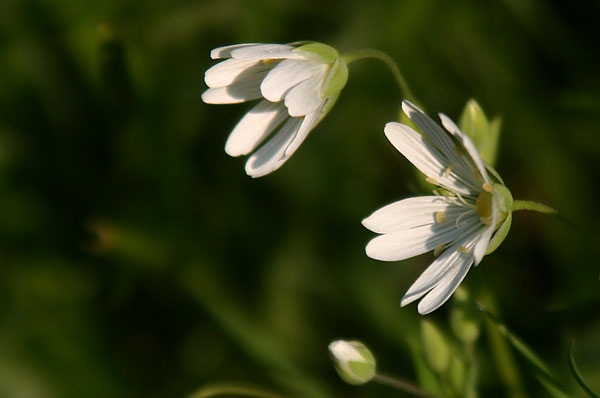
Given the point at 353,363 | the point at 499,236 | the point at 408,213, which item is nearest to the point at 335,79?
the point at 408,213

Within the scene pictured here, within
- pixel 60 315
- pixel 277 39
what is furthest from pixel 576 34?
pixel 60 315

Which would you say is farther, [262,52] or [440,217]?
[440,217]

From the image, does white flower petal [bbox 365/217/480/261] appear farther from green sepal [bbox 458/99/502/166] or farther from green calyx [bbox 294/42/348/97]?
green calyx [bbox 294/42/348/97]

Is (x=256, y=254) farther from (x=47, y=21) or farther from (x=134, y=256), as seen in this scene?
(x=47, y=21)

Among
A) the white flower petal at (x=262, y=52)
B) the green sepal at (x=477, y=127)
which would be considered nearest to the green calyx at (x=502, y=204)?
the green sepal at (x=477, y=127)

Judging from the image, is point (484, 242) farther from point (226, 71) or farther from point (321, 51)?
point (226, 71)

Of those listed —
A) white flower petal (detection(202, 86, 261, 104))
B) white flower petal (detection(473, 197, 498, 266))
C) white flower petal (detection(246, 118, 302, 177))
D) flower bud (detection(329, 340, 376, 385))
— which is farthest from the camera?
white flower petal (detection(202, 86, 261, 104))

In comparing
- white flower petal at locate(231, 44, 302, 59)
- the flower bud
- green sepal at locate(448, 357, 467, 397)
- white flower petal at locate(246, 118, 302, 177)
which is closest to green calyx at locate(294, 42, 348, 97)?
white flower petal at locate(231, 44, 302, 59)
